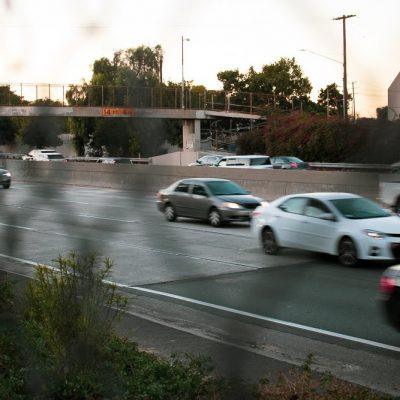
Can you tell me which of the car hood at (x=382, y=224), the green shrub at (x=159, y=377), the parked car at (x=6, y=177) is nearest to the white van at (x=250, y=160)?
the parked car at (x=6, y=177)

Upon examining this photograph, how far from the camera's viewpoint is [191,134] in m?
1.61

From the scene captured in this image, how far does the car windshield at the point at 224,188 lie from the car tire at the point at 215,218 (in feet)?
1.53

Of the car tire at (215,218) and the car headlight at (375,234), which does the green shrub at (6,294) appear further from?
the car tire at (215,218)

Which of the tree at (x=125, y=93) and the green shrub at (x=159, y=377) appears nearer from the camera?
the tree at (x=125, y=93)

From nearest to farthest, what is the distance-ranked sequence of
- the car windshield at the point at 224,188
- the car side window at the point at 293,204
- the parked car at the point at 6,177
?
the parked car at the point at 6,177, the car side window at the point at 293,204, the car windshield at the point at 224,188

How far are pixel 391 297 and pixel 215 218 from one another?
28.4ft

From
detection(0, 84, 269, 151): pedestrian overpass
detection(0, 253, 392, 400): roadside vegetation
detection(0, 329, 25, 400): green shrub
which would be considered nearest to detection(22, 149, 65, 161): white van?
detection(0, 84, 269, 151): pedestrian overpass

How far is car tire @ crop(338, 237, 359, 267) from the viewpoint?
30.9 feet

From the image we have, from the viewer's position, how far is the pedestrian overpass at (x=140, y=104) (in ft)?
4.90

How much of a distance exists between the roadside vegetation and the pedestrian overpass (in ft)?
4.43

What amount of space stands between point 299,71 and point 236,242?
11218mm

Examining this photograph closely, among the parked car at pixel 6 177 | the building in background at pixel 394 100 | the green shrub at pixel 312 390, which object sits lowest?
the green shrub at pixel 312 390

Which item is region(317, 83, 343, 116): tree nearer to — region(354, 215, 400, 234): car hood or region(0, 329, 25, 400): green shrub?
region(0, 329, 25, 400): green shrub

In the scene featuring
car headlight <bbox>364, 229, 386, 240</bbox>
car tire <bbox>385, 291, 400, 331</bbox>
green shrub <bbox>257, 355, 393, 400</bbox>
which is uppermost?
car headlight <bbox>364, 229, 386, 240</bbox>
